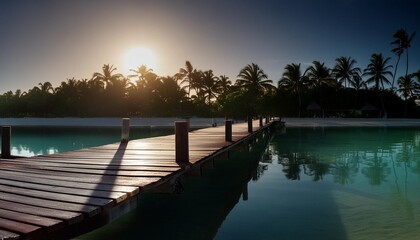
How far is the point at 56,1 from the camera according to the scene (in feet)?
60.2

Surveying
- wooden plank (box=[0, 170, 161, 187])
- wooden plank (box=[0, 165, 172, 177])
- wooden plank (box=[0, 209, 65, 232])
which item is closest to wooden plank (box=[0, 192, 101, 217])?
wooden plank (box=[0, 209, 65, 232])

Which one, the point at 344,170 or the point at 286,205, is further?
the point at 344,170

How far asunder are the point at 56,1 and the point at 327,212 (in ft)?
58.3

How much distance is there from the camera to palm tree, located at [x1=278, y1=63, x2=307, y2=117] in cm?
4812

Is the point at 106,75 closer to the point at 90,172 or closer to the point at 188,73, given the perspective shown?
the point at 188,73

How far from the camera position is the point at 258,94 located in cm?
4709

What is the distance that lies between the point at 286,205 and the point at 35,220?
5.39 m

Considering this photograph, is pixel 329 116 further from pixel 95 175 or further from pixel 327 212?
pixel 95 175

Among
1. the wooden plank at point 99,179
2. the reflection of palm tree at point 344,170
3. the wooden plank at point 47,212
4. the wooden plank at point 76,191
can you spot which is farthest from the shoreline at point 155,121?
the wooden plank at point 47,212

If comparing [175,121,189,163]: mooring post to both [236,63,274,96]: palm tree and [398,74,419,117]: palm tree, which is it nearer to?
[236,63,274,96]: palm tree

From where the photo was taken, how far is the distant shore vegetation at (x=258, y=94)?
45.4m

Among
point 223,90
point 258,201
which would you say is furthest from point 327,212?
point 223,90

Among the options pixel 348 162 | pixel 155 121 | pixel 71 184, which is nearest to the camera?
pixel 71 184

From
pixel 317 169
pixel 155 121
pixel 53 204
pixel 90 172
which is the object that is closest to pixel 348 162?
pixel 317 169
